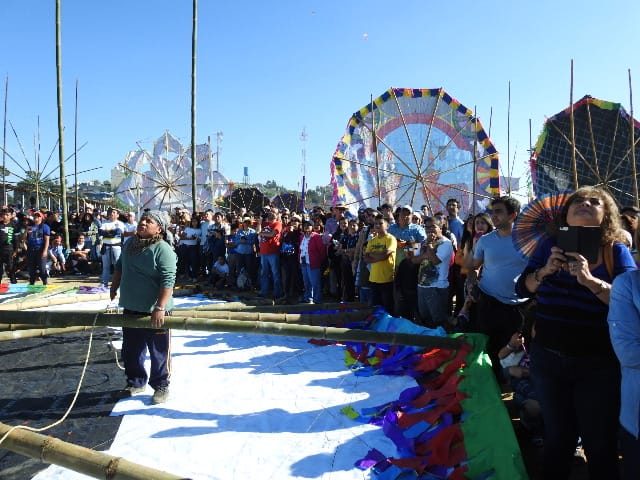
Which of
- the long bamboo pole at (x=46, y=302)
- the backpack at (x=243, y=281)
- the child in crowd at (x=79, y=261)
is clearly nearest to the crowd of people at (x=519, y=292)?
the backpack at (x=243, y=281)

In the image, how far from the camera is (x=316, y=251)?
8422 mm

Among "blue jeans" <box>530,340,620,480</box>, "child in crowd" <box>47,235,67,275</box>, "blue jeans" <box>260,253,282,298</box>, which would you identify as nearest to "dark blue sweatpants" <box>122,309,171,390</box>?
"blue jeans" <box>530,340,620,480</box>

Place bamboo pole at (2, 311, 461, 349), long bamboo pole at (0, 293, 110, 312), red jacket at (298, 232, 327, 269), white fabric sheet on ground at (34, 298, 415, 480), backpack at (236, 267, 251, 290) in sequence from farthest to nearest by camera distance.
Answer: backpack at (236, 267, 251, 290) → red jacket at (298, 232, 327, 269) → long bamboo pole at (0, 293, 110, 312) → bamboo pole at (2, 311, 461, 349) → white fabric sheet on ground at (34, 298, 415, 480)

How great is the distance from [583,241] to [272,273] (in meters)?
7.82

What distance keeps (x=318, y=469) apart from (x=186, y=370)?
8.01ft

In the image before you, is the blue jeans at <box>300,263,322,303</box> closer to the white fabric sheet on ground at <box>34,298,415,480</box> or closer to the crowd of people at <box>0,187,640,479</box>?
the crowd of people at <box>0,187,640,479</box>

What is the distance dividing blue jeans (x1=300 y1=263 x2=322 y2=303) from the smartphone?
637 cm

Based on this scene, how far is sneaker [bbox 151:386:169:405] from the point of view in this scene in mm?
4137

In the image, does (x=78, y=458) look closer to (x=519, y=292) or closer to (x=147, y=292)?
(x=147, y=292)

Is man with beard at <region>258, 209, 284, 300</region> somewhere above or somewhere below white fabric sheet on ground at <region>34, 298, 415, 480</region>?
above

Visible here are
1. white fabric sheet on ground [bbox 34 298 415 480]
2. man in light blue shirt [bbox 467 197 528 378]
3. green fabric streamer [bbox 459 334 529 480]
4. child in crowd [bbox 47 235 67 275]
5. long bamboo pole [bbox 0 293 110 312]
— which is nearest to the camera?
green fabric streamer [bbox 459 334 529 480]

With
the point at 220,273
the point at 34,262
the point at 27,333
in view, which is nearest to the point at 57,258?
the point at 34,262

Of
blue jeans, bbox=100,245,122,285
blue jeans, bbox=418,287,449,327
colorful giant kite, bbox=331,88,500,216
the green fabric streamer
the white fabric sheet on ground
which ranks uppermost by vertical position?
colorful giant kite, bbox=331,88,500,216

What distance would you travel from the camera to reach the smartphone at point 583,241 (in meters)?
2.14
